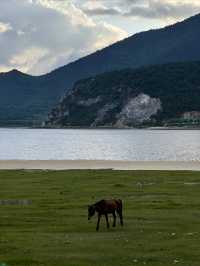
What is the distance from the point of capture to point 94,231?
3203cm

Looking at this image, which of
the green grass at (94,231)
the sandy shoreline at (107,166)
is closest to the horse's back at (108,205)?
the green grass at (94,231)

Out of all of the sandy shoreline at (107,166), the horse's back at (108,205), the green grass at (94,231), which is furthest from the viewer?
the sandy shoreline at (107,166)

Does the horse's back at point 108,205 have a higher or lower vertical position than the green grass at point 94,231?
higher

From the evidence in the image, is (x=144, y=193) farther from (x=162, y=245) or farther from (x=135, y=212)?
(x=162, y=245)

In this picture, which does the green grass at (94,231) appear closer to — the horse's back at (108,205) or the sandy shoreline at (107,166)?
the horse's back at (108,205)

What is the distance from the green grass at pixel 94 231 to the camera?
2608cm

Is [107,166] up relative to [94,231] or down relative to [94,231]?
down

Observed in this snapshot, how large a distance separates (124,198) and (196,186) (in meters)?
11.3

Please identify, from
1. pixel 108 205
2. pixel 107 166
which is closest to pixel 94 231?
pixel 108 205

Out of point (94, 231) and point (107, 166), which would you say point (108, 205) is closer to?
point (94, 231)

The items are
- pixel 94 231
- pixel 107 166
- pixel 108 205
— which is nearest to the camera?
pixel 94 231

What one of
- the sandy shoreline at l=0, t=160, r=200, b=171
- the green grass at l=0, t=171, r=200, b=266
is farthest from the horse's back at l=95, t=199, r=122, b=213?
the sandy shoreline at l=0, t=160, r=200, b=171

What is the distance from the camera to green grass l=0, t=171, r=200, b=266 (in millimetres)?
26078

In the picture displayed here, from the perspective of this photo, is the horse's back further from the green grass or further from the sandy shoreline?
the sandy shoreline
